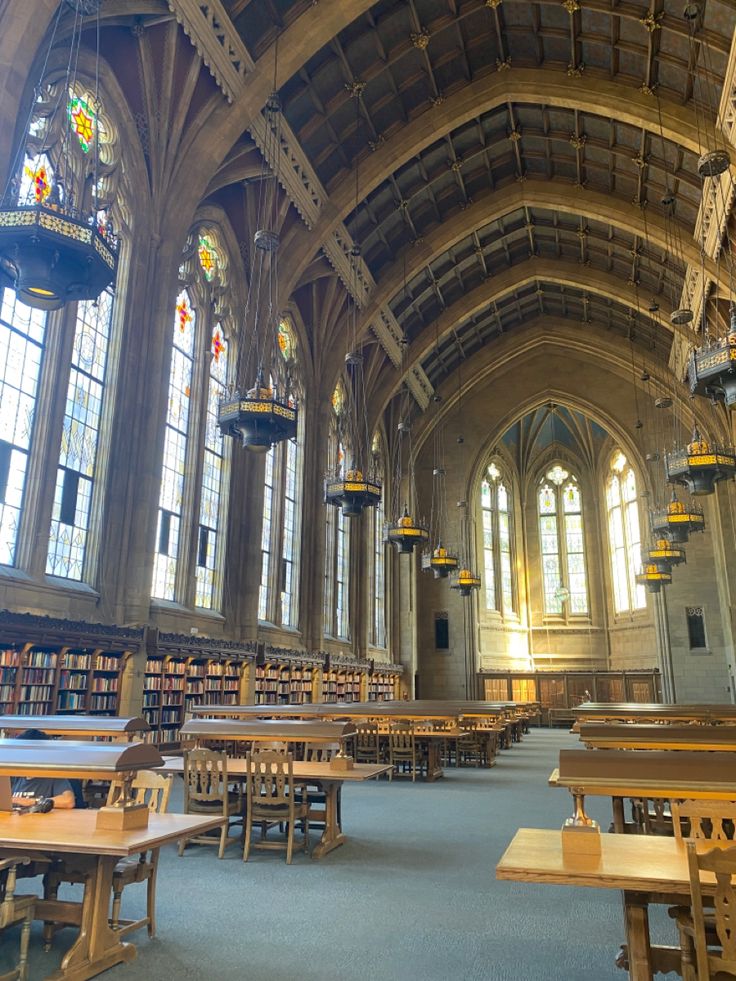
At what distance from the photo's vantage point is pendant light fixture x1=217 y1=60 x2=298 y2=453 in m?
8.04

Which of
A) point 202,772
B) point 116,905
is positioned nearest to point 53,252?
point 202,772

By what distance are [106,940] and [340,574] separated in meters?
17.1

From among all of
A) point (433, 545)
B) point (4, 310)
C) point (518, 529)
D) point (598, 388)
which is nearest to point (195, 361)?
point (4, 310)

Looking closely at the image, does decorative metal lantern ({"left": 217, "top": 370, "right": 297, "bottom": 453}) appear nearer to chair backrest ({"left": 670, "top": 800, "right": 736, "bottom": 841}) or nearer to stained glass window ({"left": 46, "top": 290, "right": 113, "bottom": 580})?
stained glass window ({"left": 46, "top": 290, "right": 113, "bottom": 580})

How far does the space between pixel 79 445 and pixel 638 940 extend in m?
9.31

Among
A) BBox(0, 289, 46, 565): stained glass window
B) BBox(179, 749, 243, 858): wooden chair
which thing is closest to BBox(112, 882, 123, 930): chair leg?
BBox(179, 749, 243, 858): wooden chair

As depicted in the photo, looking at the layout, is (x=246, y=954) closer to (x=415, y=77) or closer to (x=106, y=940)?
(x=106, y=940)

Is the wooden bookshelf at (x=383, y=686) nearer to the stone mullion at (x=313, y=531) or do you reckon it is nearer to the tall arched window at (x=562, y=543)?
the stone mullion at (x=313, y=531)

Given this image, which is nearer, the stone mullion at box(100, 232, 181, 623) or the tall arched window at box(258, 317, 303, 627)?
the stone mullion at box(100, 232, 181, 623)

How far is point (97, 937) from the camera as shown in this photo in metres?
3.37

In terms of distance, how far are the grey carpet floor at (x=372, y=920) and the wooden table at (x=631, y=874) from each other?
69 cm

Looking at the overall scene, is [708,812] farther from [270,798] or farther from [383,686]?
[383,686]

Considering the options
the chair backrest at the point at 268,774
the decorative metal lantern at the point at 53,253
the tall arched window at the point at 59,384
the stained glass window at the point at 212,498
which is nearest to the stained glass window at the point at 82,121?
the tall arched window at the point at 59,384

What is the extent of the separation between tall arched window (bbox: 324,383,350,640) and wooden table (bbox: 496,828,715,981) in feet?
52.8
